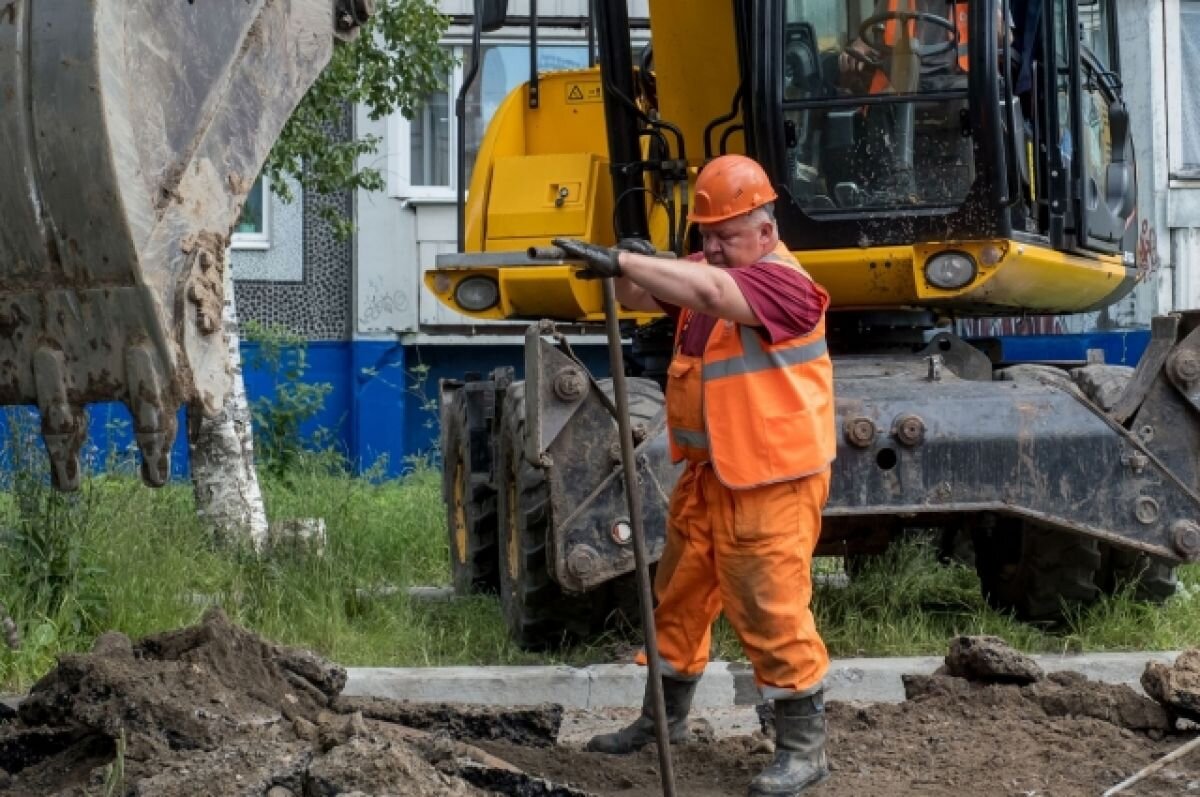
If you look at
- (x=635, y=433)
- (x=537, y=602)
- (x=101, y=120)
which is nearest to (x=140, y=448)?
(x=101, y=120)

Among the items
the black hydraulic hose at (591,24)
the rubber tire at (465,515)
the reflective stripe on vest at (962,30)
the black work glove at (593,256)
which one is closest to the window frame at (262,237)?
the rubber tire at (465,515)

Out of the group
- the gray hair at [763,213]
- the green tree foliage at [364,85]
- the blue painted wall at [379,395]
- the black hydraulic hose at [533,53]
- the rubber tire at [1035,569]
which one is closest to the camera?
the gray hair at [763,213]

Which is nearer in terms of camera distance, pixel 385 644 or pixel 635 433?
pixel 635 433

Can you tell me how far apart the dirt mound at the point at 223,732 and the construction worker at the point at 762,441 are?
2.85 ft

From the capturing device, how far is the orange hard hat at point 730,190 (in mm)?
5320

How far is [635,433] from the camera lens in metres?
6.63

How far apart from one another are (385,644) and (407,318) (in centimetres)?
943

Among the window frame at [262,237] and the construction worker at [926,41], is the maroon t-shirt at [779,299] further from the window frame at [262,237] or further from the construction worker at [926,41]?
the window frame at [262,237]

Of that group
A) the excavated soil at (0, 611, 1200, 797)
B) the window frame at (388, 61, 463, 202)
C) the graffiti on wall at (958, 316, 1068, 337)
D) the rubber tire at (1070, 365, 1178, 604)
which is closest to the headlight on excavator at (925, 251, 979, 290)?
the rubber tire at (1070, 365, 1178, 604)

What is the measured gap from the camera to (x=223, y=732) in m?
4.80

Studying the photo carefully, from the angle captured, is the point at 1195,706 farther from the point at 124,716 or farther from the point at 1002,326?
the point at 1002,326

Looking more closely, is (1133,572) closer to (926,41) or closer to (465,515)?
(926,41)

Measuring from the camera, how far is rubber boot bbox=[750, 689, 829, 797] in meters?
5.24

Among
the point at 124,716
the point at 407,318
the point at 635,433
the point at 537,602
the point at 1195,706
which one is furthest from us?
the point at 407,318
